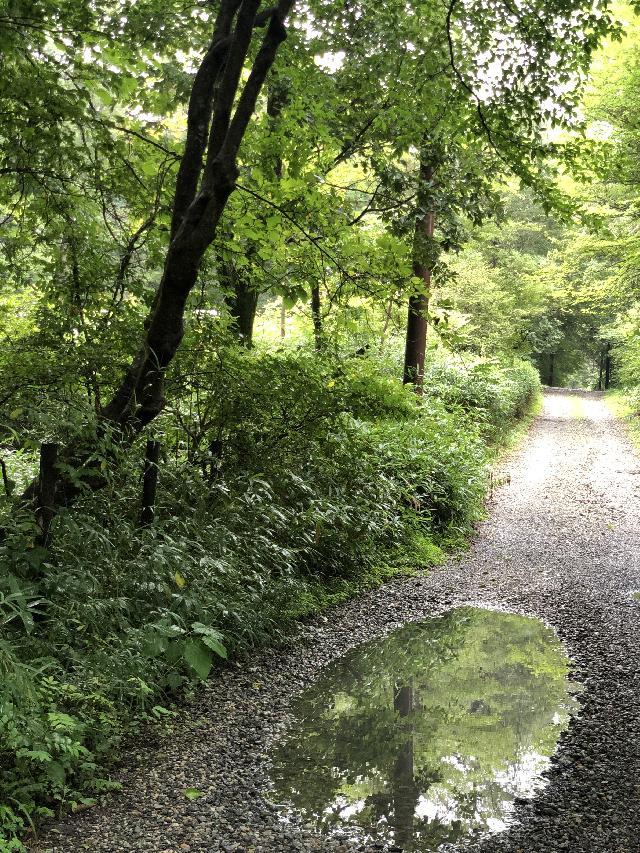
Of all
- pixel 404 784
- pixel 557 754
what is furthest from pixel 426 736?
pixel 557 754

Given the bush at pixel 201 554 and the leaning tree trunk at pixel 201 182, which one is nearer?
the bush at pixel 201 554

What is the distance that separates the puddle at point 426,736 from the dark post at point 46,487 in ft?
6.53

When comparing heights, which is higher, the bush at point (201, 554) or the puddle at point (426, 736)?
the bush at point (201, 554)

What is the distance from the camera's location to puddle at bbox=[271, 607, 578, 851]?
3.36 meters

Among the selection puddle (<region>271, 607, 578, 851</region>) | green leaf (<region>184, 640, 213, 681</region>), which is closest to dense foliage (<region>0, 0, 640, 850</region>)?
green leaf (<region>184, 640, 213, 681</region>)

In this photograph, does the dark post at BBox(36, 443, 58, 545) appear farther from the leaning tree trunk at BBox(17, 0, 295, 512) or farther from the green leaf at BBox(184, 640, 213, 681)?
the green leaf at BBox(184, 640, 213, 681)

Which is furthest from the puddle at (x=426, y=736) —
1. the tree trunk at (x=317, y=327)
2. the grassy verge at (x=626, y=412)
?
the grassy verge at (x=626, y=412)

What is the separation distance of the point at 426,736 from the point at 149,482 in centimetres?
261

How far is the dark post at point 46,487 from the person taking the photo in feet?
14.0

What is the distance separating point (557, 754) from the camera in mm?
3898

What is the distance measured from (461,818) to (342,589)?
3.52m

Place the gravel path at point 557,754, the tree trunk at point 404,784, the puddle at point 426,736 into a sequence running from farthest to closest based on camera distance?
1. the puddle at point 426,736
2. the tree trunk at point 404,784
3. the gravel path at point 557,754

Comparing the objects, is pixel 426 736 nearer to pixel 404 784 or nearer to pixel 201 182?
pixel 404 784

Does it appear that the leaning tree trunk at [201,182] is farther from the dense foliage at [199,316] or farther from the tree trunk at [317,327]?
the tree trunk at [317,327]
